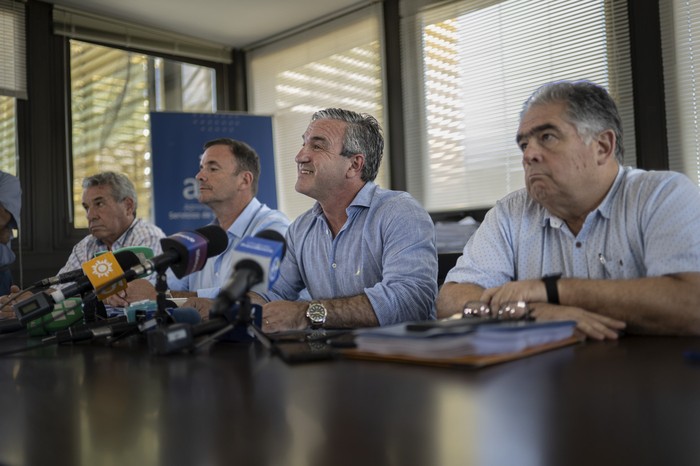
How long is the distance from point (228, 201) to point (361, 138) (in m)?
1.01

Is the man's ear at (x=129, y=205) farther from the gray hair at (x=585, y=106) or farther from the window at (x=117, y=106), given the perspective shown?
the gray hair at (x=585, y=106)

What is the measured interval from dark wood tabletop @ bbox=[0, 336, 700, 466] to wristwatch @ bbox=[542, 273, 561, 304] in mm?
350

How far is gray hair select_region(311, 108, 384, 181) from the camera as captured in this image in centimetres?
235

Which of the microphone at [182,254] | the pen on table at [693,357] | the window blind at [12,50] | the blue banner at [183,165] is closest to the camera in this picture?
the pen on table at [693,357]

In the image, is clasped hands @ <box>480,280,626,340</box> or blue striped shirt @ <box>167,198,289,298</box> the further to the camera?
blue striped shirt @ <box>167,198,289,298</box>

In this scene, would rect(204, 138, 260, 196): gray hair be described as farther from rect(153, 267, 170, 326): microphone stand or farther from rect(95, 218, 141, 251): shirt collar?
rect(153, 267, 170, 326): microphone stand

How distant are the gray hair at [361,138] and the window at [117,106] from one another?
335cm

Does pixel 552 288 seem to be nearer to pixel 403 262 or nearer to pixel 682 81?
pixel 403 262

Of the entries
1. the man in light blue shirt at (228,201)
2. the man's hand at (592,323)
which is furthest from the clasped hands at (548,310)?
the man in light blue shirt at (228,201)

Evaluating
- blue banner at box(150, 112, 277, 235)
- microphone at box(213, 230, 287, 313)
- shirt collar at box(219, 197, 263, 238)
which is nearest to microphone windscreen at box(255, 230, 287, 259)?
microphone at box(213, 230, 287, 313)

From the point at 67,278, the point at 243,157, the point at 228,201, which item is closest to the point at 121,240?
the point at 228,201

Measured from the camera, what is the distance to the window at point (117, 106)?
5082 mm

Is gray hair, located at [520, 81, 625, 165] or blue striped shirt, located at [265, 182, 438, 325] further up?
gray hair, located at [520, 81, 625, 165]

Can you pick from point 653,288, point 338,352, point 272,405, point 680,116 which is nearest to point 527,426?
point 272,405
